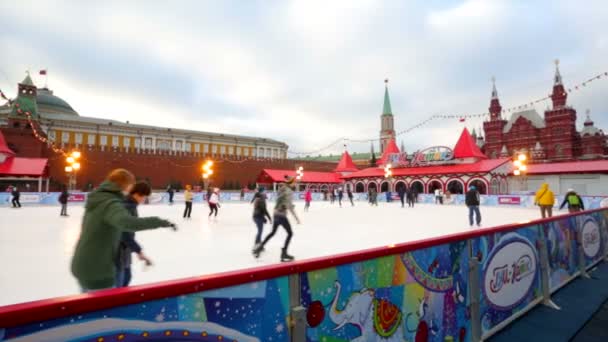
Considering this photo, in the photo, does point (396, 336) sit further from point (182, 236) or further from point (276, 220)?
point (182, 236)

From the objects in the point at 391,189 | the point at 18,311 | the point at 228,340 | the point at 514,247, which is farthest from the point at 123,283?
the point at 391,189

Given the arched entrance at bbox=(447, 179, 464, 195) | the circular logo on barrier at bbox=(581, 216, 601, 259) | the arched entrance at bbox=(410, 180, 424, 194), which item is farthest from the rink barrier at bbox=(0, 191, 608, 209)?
the circular logo on barrier at bbox=(581, 216, 601, 259)

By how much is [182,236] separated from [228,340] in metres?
7.19

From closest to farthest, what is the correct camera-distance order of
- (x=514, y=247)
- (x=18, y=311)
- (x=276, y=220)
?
1. (x=18, y=311)
2. (x=514, y=247)
3. (x=276, y=220)

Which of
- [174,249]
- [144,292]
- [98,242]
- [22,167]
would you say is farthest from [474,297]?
[22,167]

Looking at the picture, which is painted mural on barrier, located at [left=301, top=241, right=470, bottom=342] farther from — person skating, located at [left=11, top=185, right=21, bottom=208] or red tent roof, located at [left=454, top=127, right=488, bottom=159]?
red tent roof, located at [left=454, top=127, right=488, bottom=159]

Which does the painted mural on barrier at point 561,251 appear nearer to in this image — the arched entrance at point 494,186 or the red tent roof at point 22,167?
the arched entrance at point 494,186

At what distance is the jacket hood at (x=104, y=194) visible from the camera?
225cm

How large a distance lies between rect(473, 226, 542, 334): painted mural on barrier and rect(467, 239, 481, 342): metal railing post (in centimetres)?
11

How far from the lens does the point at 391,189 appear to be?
30.0 meters

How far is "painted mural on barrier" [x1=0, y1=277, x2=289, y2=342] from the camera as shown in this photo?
106 cm

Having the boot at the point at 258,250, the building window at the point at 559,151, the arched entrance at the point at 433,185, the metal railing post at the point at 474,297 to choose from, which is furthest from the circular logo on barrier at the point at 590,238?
the building window at the point at 559,151

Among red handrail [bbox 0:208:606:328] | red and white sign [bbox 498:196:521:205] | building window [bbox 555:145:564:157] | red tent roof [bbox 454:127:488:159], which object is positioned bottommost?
red and white sign [bbox 498:196:521:205]

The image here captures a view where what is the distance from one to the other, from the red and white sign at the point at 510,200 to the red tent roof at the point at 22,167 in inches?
1307
